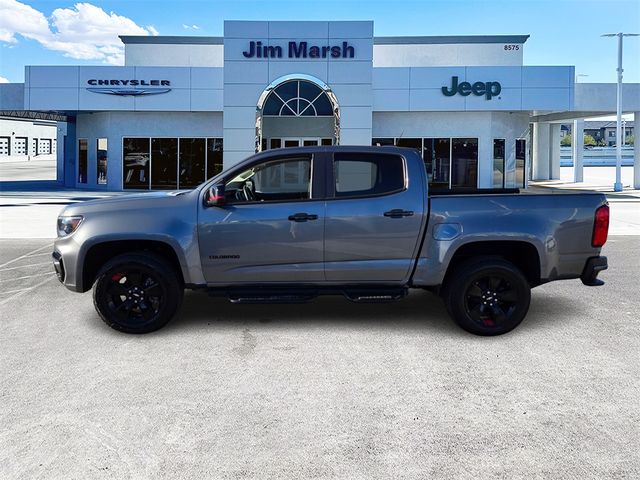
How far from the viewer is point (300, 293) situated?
6789mm

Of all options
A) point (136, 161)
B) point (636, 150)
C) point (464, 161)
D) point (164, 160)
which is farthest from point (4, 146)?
point (636, 150)

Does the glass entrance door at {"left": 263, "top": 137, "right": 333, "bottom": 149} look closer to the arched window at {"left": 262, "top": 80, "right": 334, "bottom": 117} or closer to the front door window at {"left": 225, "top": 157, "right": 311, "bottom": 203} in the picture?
the arched window at {"left": 262, "top": 80, "right": 334, "bottom": 117}

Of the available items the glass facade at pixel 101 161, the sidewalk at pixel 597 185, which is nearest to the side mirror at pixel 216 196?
the sidewalk at pixel 597 185

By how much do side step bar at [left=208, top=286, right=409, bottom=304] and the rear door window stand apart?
97cm

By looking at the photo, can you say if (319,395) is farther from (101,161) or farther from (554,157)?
(554,157)

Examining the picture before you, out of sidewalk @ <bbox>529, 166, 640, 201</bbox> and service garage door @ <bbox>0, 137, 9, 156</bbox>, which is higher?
service garage door @ <bbox>0, 137, 9, 156</bbox>

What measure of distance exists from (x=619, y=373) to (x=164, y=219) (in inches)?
172

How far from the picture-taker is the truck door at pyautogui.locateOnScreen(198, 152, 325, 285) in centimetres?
668

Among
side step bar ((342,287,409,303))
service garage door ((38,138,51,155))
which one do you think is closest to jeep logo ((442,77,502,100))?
side step bar ((342,287,409,303))

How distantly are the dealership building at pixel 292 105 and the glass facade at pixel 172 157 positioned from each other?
48 mm

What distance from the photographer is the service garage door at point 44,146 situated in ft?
318

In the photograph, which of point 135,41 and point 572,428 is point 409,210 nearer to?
point 572,428

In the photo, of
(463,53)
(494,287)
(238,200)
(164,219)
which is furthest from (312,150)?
(463,53)

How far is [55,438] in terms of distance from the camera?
419cm
